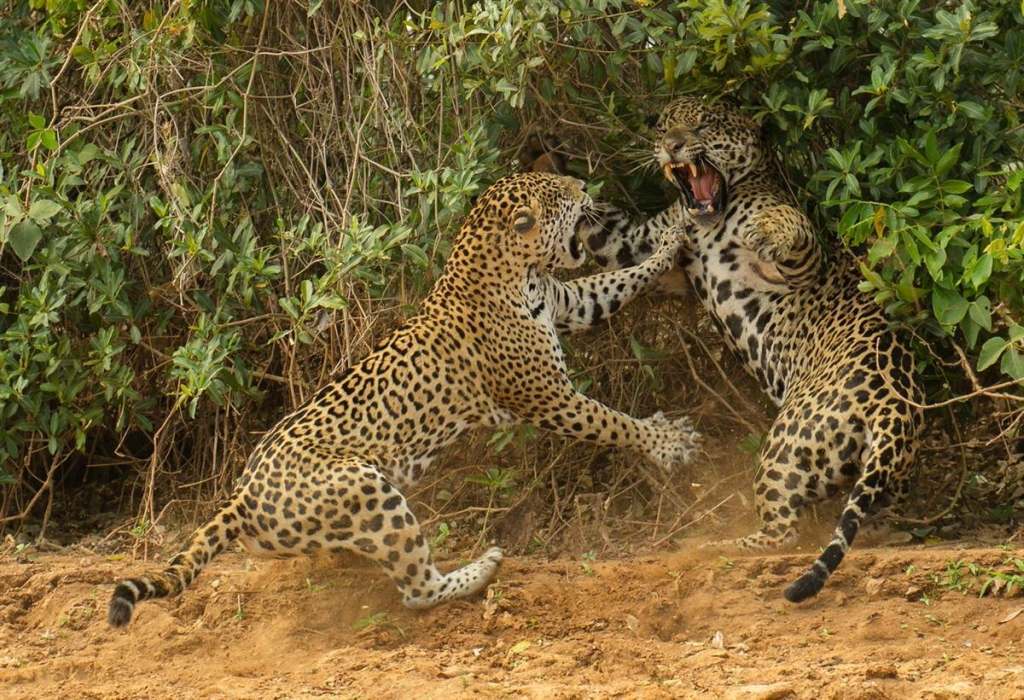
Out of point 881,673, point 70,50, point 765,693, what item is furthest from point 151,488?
point 881,673

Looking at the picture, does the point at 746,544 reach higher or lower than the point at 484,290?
lower

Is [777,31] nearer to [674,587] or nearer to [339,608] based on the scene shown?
[674,587]

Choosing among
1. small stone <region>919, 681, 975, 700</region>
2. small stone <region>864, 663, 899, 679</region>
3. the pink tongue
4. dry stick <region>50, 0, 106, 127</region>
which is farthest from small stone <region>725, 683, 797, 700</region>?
dry stick <region>50, 0, 106, 127</region>

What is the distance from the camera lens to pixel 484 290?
27.7ft

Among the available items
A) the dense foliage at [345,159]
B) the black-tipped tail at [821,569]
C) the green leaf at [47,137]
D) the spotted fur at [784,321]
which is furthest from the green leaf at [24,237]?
the black-tipped tail at [821,569]

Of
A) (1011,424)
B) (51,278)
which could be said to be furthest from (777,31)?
(51,278)

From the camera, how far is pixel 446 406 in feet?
26.8

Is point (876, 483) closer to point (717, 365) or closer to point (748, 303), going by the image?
point (748, 303)

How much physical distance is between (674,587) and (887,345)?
66.8 inches

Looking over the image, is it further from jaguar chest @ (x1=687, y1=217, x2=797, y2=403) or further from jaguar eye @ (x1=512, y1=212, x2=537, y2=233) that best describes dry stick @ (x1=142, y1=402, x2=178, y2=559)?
jaguar chest @ (x1=687, y1=217, x2=797, y2=403)

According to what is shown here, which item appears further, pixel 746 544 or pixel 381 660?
pixel 746 544

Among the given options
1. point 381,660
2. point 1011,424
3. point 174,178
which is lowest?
point 381,660

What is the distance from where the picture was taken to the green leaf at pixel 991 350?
7512mm

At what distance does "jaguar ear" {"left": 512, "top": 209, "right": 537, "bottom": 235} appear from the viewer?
8344 millimetres
